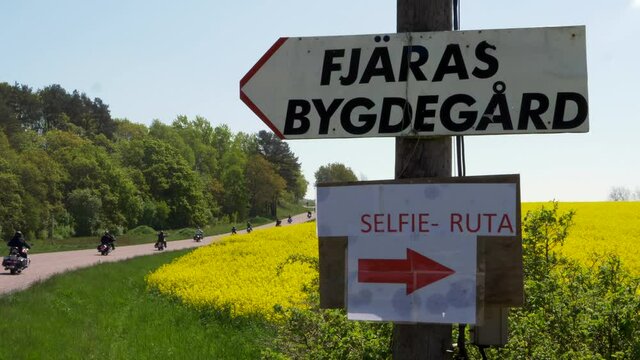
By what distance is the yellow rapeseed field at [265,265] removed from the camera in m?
12.5

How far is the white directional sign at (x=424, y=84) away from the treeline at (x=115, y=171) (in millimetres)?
56179

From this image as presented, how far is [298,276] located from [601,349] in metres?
10.6

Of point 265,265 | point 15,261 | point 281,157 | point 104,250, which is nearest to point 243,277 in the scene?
point 265,265

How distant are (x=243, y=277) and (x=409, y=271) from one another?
1338 cm

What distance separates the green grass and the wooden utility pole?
6071mm

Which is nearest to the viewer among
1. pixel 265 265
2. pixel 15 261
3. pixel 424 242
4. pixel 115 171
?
pixel 424 242

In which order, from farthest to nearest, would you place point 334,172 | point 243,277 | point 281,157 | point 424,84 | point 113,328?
point 334,172 → point 281,157 → point 243,277 → point 113,328 → point 424,84

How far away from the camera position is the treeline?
2372 inches

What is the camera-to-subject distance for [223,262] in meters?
20.4

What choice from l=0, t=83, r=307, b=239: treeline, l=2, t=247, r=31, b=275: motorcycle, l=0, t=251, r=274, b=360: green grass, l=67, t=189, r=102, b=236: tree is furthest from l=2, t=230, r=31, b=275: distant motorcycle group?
l=67, t=189, r=102, b=236: tree

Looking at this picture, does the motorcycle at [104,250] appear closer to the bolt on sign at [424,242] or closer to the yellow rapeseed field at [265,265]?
the yellow rapeseed field at [265,265]

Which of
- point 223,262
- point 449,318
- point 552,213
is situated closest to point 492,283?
point 449,318

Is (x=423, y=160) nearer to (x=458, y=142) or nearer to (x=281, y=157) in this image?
(x=458, y=142)

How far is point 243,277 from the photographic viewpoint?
1578 centimetres
